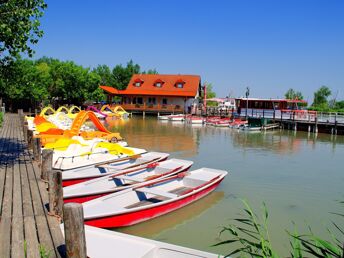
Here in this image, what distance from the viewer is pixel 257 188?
13.3 m

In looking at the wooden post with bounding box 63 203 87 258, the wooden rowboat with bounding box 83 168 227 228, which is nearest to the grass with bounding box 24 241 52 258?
the wooden post with bounding box 63 203 87 258

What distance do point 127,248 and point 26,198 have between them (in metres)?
2.86

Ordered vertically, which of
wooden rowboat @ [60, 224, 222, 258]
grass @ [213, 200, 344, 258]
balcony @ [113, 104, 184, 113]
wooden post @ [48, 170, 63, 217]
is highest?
balcony @ [113, 104, 184, 113]

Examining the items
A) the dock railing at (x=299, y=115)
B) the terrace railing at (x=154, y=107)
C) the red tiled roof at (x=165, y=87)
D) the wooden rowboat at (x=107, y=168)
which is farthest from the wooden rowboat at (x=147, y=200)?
the red tiled roof at (x=165, y=87)

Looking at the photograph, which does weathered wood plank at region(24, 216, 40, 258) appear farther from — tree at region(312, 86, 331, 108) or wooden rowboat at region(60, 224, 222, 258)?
tree at region(312, 86, 331, 108)

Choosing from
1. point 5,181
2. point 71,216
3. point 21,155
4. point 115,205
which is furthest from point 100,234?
point 21,155

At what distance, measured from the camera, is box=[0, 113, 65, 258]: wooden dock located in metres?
5.26

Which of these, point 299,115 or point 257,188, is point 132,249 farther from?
point 299,115

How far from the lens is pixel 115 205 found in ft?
30.2

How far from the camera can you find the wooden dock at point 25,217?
5.26 m

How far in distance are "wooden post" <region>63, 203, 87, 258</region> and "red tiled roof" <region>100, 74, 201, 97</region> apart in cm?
4753

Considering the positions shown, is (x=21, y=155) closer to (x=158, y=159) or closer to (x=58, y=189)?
(x=158, y=159)

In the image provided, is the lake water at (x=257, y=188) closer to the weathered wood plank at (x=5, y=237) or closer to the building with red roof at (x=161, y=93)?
the weathered wood plank at (x=5, y=237)

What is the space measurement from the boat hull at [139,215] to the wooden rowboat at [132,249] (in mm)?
1746
